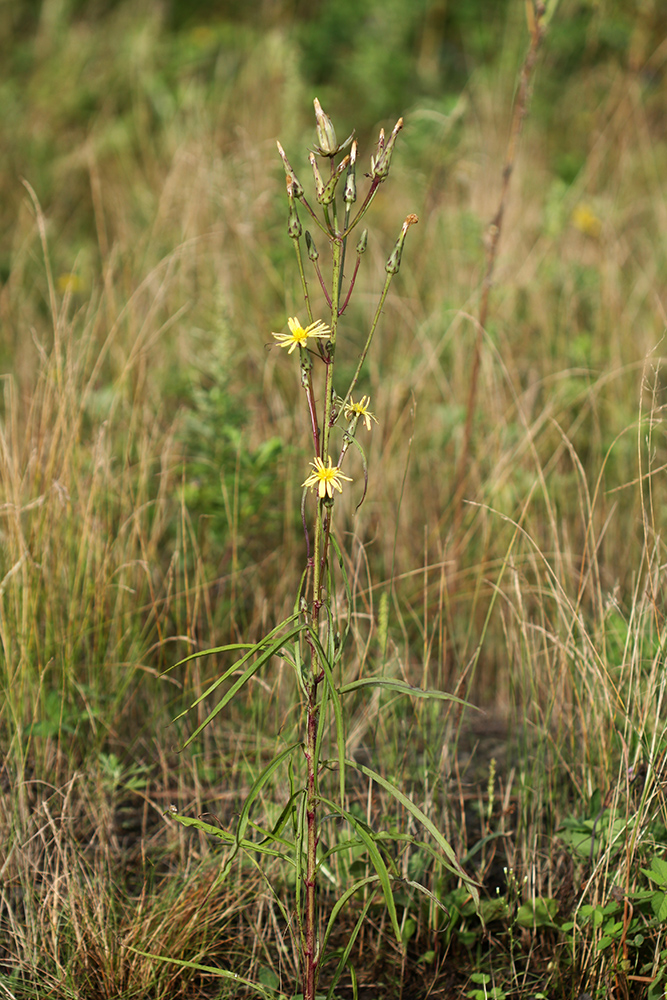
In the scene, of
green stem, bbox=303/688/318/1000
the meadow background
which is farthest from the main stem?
the meadow background

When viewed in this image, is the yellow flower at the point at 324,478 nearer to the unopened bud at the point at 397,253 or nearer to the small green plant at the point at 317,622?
the small green plant at the point at 317,622

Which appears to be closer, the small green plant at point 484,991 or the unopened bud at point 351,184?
the unopened bud at point 351,184

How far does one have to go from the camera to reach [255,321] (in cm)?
296

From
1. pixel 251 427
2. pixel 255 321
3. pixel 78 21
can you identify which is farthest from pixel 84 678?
pixel 78 21

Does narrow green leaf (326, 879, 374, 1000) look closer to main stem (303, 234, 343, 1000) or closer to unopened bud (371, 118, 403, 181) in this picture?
main stem (303, 234, 343, 1000)

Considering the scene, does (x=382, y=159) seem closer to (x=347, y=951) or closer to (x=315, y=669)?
(x=315, y=669)

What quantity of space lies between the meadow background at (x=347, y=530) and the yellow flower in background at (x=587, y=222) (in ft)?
0.10

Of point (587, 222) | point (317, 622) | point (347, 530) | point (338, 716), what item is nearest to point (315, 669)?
point (317, 622)

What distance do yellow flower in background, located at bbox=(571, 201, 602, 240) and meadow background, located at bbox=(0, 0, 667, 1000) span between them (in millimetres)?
30

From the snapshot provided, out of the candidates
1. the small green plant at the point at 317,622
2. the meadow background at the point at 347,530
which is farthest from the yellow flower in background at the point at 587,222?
the small green plant at the point at 317,622

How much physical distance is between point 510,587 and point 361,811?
55 centimetres

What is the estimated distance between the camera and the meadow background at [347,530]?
1.44m

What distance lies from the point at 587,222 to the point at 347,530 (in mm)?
1873

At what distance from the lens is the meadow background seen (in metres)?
1.44
